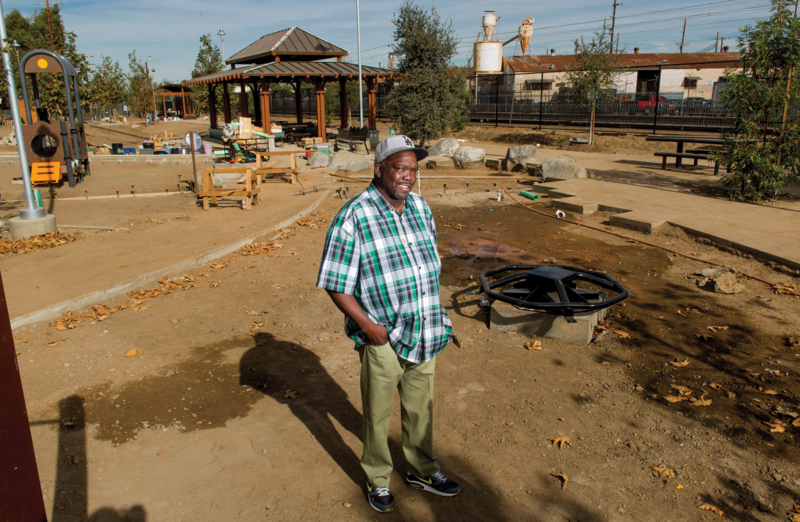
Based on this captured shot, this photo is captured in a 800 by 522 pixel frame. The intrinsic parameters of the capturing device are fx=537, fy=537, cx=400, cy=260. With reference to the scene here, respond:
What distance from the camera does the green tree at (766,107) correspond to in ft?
34.0

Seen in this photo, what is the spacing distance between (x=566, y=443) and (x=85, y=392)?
3.57 m

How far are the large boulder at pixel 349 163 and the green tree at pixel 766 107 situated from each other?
393 inches

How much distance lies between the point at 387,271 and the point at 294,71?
22.1m

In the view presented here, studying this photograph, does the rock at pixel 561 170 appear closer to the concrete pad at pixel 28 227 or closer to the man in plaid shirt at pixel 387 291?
the concrete pad at pixel 28 227

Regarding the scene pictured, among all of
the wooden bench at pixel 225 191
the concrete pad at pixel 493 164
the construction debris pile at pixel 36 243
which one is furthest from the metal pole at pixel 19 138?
the concrete pad at pixel 493 164

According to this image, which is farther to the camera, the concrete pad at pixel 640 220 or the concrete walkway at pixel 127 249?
the concrete pad at pixel 640 220

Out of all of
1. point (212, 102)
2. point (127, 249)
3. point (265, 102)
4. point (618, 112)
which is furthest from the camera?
point (212, 102)

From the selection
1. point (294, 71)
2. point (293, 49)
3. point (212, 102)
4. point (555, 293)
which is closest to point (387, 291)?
point (555, 293)

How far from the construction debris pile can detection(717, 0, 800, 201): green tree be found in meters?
12.6

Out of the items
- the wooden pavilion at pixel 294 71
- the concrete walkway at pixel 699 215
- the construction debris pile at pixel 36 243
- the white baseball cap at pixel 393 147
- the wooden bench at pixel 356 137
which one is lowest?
the construction debris pile at pixel 36 243

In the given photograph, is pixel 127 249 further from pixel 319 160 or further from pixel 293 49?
pixel 293 49

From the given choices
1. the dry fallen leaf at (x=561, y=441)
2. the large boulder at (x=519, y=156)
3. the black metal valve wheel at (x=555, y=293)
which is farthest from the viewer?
the large boulder at (x=519, y=156)

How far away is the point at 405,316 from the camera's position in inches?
106

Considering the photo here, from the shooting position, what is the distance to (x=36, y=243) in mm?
8281
